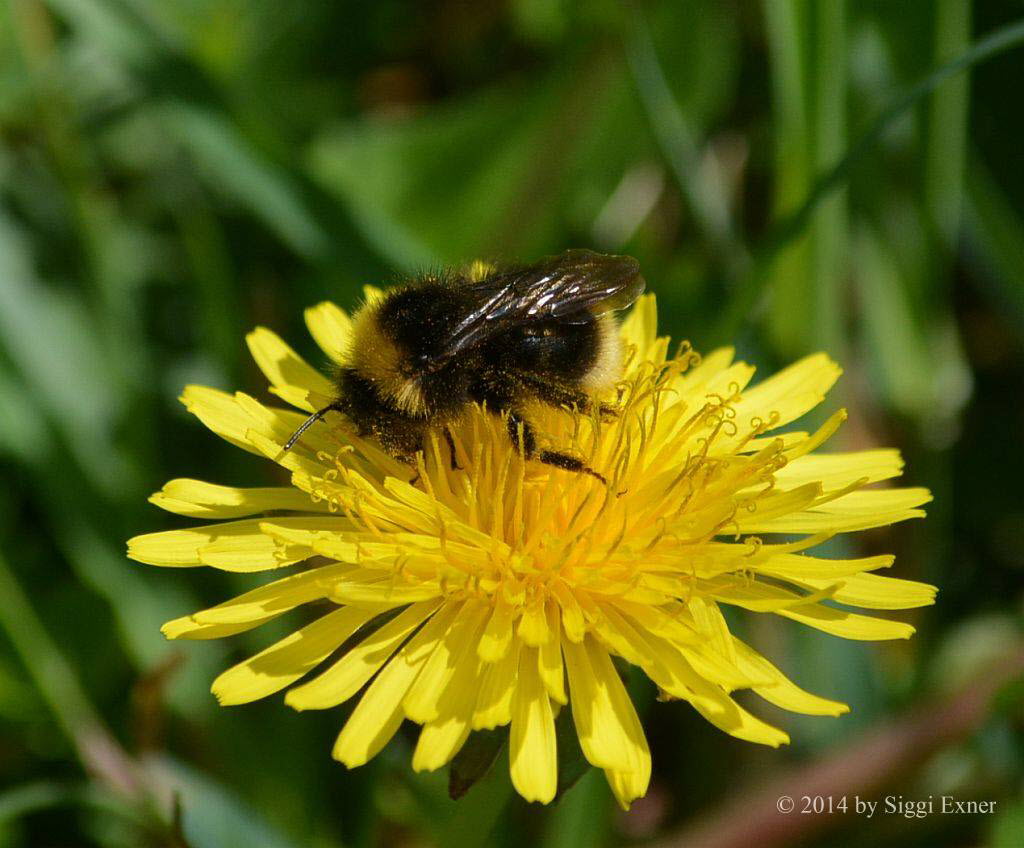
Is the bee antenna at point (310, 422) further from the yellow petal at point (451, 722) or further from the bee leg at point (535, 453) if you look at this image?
the yellow petal at point (451, 722)

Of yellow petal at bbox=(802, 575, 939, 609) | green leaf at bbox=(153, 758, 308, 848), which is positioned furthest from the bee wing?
green leaf at bbox=(153, 758, 308, 848)

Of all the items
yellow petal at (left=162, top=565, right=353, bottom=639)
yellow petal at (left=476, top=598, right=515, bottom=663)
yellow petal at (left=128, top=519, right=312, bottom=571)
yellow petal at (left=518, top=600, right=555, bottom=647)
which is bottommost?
yellow petal at (left=518, top=600, right=555, bottom=647)

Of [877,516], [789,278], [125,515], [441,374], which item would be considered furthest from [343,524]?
[789,278]

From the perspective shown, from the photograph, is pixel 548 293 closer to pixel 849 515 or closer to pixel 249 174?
pixel 849 515

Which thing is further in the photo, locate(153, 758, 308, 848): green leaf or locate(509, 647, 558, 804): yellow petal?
locate(153, 758, 308, 848): green leaf

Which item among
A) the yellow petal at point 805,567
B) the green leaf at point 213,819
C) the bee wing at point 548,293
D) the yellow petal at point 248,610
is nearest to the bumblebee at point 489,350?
the bee wing at point 548,293

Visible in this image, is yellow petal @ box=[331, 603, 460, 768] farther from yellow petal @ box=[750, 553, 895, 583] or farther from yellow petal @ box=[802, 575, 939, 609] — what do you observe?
yellow petal @ box=[802, 575, 939, 609]

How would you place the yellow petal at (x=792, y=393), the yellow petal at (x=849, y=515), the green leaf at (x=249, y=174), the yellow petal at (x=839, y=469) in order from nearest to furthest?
the yellow petal at (x=849, y=515) < the yellow petal at (x=839, y=469) < the yellow petal at (x=792, y=393) < the green leaf at (x=249, y=174)
